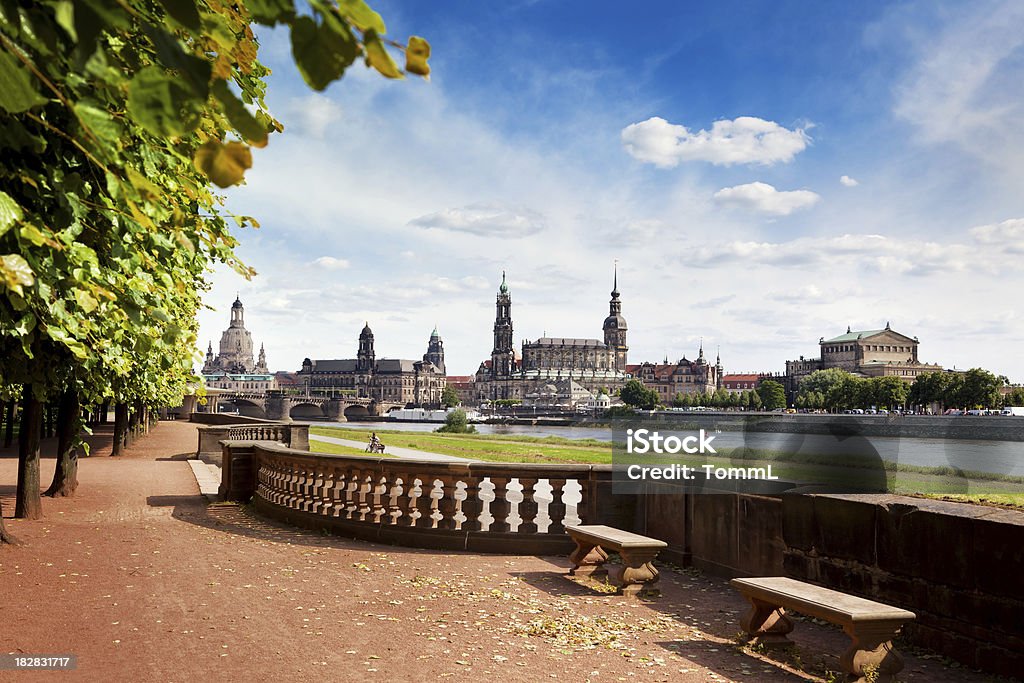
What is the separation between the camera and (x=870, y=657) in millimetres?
Result: 6398

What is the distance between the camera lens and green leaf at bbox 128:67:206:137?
2033 mm

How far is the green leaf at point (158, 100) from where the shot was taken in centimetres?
203

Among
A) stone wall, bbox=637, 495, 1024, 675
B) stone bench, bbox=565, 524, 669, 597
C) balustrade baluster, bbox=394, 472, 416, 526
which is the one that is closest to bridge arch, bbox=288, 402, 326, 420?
balustrade baluster, bbox=394, 472, 416, 526

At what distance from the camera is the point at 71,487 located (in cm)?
1866

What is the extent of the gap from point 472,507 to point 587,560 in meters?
2.32

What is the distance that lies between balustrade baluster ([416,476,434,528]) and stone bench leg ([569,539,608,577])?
8.91 feet

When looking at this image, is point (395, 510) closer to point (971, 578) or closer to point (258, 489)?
point (258, 489)

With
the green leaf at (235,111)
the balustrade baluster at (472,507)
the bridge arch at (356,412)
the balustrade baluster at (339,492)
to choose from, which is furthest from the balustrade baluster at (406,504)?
Result: the bridge arch at (356,412)

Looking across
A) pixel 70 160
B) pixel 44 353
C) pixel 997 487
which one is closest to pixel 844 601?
pixel 70 160

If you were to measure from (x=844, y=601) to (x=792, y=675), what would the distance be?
74 centimetres

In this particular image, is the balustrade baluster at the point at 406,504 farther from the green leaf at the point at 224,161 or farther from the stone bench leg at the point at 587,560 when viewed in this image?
the green leaf at the point at 224,161

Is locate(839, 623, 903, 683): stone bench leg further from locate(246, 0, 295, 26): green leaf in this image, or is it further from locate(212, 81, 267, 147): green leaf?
locate(246, 0, 295, 26): green leaf

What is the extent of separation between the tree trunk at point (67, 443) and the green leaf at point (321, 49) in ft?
55.3

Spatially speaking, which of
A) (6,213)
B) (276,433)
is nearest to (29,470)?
(276,433)
